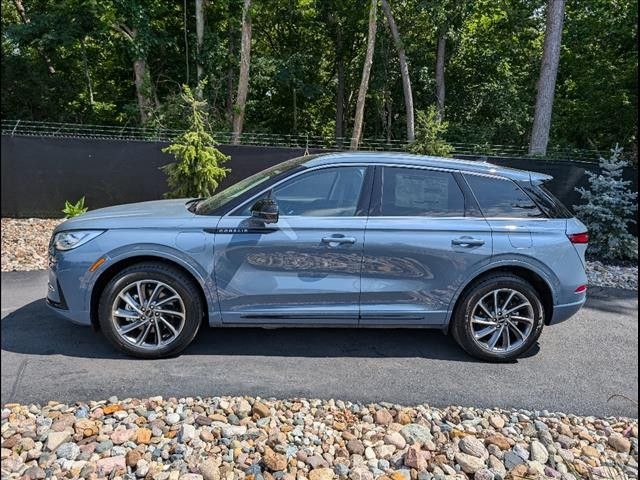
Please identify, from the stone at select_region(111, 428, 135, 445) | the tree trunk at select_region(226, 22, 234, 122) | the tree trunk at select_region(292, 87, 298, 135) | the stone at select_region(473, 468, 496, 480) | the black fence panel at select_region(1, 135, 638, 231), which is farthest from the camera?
the tree trunk at select_region(292, 87, 298, 135)

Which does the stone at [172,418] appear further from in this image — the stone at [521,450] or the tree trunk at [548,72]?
the tree trunk at [548,72]

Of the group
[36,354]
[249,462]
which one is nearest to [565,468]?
[249,462]

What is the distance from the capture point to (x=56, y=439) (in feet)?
9.07

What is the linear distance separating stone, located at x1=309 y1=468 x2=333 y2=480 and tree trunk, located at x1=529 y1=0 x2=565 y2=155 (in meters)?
13.5

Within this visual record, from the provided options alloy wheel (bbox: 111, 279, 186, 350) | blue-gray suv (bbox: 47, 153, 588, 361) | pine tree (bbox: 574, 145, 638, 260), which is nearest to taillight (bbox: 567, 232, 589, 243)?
blue-gray suv (bbox: 47, 153, 588, 361)

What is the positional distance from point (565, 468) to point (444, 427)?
705 millimetres

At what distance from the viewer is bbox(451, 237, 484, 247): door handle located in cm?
396

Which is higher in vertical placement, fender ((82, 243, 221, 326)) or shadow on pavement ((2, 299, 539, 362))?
fender ((82, 243, 221, 326))

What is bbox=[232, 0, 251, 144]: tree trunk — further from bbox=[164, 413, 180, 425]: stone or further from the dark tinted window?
bbox=[164, 413, 180, 425]: stone

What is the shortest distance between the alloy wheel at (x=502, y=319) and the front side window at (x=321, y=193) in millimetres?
1376

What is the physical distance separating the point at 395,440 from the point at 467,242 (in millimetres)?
1746

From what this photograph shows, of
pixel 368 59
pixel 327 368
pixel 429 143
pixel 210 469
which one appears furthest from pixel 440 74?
pixel 210 469

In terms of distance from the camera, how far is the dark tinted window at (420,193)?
4.05 metres

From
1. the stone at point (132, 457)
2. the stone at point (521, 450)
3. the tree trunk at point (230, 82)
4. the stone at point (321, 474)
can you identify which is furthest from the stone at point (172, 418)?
the tree trunk at point (230, 82)
